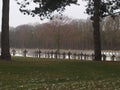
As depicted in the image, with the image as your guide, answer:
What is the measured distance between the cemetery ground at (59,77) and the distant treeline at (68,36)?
172ft

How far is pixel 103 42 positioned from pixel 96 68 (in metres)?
67.7

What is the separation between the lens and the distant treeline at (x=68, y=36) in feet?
296

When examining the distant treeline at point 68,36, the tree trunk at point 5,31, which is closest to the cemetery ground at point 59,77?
the tree trunk at point 5,31

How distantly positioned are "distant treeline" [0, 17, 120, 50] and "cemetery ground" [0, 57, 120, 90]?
5249 centimetres

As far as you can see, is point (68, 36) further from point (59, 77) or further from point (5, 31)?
point (59, 77)

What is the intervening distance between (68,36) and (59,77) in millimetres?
85683

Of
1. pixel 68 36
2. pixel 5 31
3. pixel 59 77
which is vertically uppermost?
pixel 68 36

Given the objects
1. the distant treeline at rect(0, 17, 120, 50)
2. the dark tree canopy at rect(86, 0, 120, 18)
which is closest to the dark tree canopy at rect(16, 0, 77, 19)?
the dark tree canopy at rect(86, 0, 120, 18)

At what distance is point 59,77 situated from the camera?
62.2ft

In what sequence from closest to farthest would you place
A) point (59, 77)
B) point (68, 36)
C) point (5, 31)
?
point (59, 77), point (5, 31), point (68, 36)

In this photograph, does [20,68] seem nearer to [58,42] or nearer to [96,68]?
[96,68]

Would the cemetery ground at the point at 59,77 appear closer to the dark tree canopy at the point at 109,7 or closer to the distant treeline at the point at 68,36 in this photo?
the dark tree canopy at the point at 109,7

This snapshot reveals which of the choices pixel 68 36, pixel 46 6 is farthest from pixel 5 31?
pixel 68 36

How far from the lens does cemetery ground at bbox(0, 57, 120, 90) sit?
1480 cm
